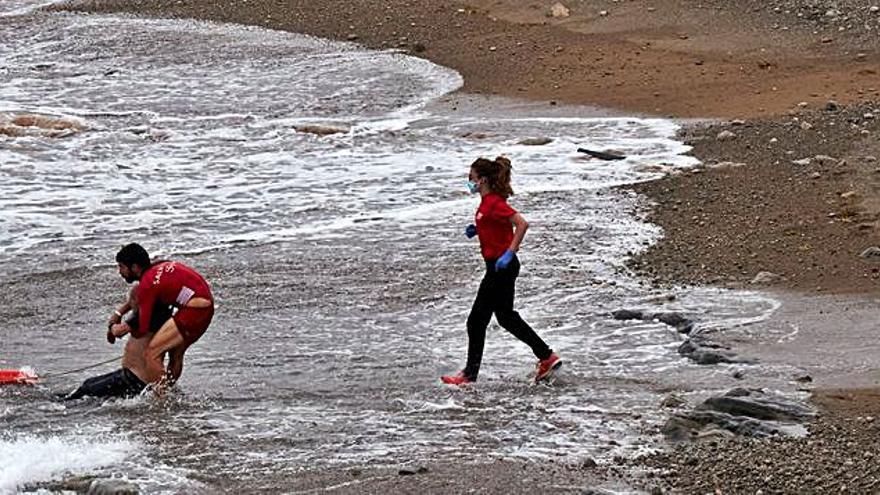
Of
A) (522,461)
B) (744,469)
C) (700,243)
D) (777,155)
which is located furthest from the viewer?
(777,155)

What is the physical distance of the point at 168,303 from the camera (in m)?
11.1

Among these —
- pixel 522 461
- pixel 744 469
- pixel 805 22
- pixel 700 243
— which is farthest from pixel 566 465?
pixel 805 22

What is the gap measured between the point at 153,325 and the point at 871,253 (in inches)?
238

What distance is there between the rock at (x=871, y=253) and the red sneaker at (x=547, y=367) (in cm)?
391

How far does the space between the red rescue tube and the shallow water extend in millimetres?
116

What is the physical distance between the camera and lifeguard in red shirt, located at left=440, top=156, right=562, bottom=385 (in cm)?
1074

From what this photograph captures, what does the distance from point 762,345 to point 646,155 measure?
26.2ft

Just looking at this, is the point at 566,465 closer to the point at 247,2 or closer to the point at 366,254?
the point at 366,254

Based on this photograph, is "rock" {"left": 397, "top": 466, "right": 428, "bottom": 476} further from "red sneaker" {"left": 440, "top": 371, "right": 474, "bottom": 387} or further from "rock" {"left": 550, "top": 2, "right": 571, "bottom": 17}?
"rock" {"left": 550, "top": 2, "right": 571, "bottom": 17}

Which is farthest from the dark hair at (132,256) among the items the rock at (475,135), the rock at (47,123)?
the rock at (47,123)

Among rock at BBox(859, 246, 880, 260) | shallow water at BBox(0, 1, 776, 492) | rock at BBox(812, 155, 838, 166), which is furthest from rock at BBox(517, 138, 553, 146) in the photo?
rock at BBox(859, 246, 880, 260)

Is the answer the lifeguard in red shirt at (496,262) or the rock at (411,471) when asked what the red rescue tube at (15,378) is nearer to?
the lifeguard in red shirt at (496,262)

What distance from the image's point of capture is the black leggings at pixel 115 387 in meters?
10.9

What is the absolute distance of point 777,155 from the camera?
17984 mm
